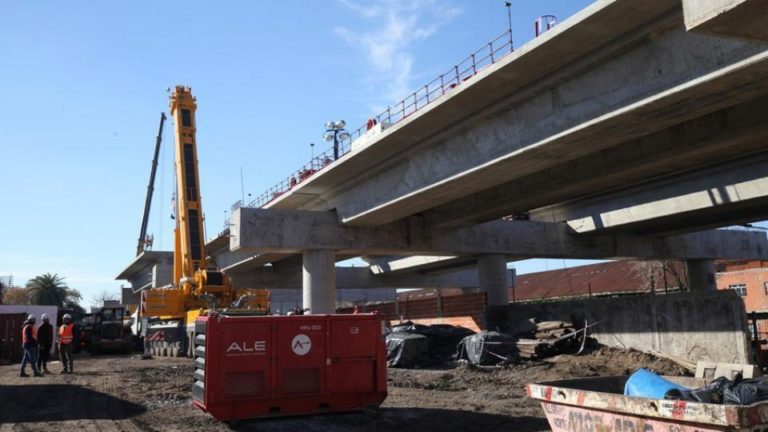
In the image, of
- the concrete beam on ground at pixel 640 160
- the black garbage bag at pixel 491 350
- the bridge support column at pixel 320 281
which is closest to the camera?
the concrete beam on ground at pixel 640 160

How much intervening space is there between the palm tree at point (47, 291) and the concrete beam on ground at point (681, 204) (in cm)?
7162

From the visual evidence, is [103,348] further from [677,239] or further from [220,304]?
[677,239]

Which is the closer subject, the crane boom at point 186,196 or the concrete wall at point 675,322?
the concrete wall at point 675,322

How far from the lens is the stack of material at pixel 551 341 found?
18656 mm

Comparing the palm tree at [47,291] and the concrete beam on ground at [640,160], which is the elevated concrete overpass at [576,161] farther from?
the palm tree at [47,291]

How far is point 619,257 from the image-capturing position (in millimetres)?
30688

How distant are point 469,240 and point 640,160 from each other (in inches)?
440

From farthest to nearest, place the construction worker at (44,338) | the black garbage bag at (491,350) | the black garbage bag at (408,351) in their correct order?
the construction worker at (44,338) → the black garbage bag at (408,351) → the black garbage bag at (491,350)

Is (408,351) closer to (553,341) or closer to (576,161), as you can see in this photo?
(553,341)

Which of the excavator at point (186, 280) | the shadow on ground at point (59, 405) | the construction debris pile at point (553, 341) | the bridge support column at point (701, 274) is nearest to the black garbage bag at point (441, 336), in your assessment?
the construction debris pile at point (553, 341)

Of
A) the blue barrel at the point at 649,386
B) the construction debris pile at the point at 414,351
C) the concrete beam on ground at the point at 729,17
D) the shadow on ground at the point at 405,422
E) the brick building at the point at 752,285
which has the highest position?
the concrete beam on ground at the point at 729,17

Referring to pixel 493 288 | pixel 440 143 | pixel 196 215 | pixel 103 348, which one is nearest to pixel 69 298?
pixel 103 348

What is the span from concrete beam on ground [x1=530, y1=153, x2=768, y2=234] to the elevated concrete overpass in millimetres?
61

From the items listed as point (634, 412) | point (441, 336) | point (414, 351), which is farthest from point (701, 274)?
point (634, 412)
